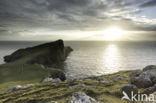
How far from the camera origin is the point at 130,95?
1598 centimetres

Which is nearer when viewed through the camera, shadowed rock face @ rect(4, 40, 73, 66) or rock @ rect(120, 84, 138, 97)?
rock @ rect(120, 84, 138, 97)

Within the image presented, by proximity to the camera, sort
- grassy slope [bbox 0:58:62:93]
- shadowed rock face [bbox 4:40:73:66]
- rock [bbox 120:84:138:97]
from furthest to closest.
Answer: shadowed rock face [bbox 4:40:73:66], grassy slope [bbox 0:58:62:93], rock [bbox 120:84:138:97]

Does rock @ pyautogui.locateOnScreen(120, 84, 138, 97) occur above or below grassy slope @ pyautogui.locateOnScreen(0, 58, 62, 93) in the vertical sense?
above

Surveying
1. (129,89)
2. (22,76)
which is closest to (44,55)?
(22,76)

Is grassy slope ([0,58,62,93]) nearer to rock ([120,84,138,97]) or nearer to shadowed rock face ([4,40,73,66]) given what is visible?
rock ([120,84,138,97])

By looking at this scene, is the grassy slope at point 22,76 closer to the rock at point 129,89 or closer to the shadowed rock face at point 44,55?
the rock at point 129,89

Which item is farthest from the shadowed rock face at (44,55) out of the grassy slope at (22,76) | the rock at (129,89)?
the rock at (129,89)

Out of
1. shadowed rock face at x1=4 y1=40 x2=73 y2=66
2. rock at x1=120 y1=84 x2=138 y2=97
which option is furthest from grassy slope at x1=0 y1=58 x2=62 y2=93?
shadowed rock face at x1=4 y1=40 x2=73 y2=66

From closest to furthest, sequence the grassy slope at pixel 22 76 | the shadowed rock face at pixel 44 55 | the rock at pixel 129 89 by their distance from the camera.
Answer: the rock at pixel 129 89 < the grassy slope at pixel 22 76 < the shadowed rock face at pixel 44 55

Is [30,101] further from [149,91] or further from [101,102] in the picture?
[149,91]

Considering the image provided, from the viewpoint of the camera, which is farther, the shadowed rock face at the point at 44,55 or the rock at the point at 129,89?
the shadowed rock face at the point at 44,55

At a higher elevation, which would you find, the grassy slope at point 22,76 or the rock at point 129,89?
the rock at point 129,89

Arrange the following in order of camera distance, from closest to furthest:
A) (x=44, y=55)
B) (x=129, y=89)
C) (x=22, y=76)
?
(x=129, y=89), (x=22, y=76), (x=44, y=55)

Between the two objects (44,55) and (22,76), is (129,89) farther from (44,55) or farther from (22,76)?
(44,55)
